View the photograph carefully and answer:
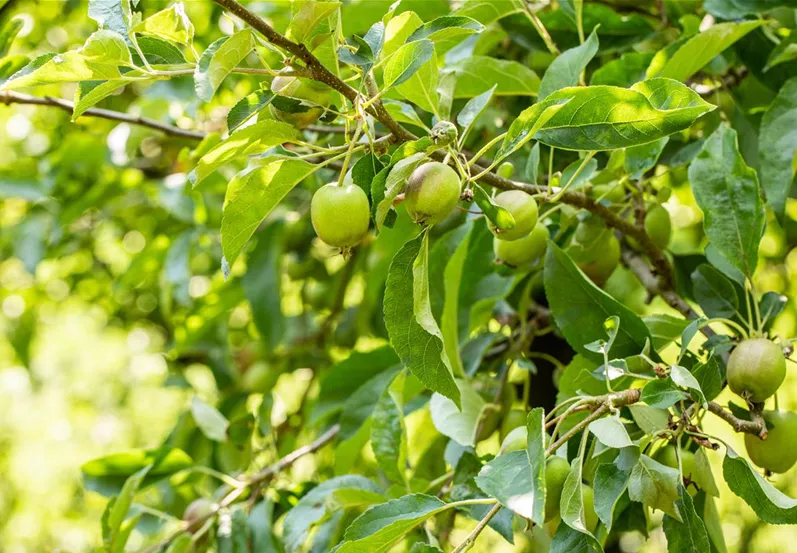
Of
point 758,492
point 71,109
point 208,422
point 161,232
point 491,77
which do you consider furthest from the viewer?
point 161,232

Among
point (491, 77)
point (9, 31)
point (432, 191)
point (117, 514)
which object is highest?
point (9, 31)

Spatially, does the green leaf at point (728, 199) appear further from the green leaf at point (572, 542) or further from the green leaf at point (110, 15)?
the green leaf at point (110, 15)

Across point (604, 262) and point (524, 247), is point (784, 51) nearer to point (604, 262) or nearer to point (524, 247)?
point (604, 262)

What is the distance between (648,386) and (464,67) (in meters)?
0.54

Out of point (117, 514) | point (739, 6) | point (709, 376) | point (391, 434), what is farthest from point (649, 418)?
point (117, 514)

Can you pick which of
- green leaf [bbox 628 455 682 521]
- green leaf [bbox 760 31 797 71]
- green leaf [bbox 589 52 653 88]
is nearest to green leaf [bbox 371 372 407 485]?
green leaf [bbox 628 455 682 521]

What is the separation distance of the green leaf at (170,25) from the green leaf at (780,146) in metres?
0.76

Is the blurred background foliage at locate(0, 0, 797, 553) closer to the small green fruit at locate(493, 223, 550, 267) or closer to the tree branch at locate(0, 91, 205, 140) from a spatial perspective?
the tree branch at locate(0, 91, 205, 140)

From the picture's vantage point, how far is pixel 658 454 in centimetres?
94

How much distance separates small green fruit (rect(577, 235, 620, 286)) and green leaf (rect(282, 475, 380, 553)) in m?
0.44

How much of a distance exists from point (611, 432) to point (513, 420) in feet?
1.53

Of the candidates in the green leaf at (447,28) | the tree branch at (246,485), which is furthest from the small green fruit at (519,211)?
the tree branch at (246,485)

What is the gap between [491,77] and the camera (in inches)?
A: 45.9

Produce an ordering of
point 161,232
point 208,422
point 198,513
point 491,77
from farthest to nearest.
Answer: point 161,232, point 208,422, point 198,513, point 491,77
